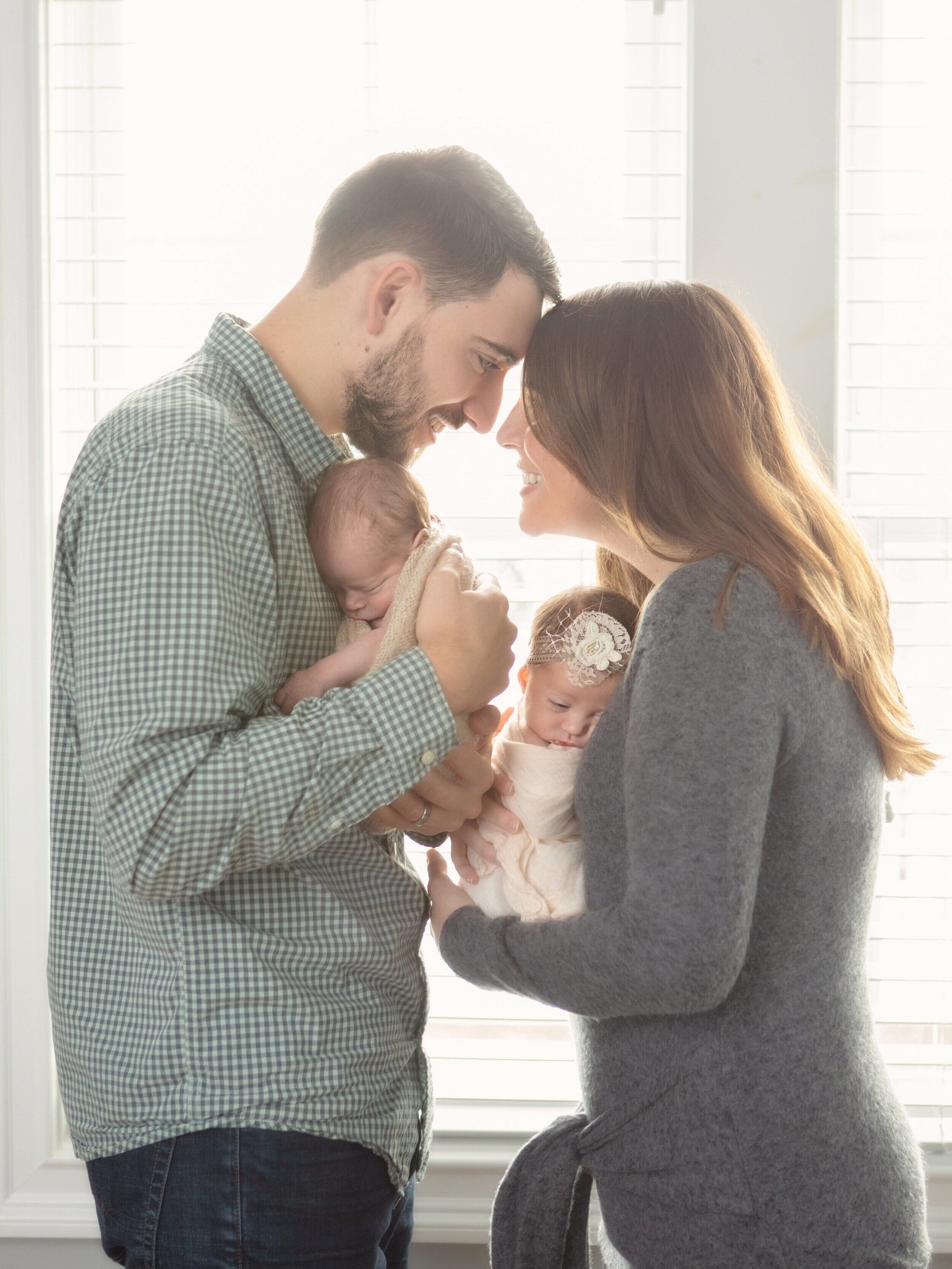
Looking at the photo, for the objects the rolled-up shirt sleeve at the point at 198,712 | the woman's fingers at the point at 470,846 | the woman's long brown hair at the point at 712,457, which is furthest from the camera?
the woman's fingers at the point at 470,846

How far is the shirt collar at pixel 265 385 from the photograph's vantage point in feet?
4.27

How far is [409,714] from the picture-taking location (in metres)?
1.09

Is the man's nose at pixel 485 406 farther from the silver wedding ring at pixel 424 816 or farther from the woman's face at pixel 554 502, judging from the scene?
the silver wedding ring at pixel 424 816

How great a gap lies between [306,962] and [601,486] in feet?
2.17

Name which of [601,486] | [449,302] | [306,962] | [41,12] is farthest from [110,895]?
[41,12]

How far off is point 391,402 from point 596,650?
44 cm

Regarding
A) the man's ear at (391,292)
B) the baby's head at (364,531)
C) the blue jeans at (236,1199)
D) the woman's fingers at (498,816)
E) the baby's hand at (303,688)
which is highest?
the man's ear at (391,292)

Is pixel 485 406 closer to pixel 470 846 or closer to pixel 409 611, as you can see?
pixel 409 611

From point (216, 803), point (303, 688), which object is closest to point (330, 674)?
point (303, 688)

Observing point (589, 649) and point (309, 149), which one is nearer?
point (589, 649)

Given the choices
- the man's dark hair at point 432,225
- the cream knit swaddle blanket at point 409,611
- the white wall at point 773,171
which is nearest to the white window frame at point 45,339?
the white wall at point 773,171

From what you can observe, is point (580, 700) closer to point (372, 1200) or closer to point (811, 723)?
point (811, 723)

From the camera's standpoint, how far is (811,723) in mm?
1094

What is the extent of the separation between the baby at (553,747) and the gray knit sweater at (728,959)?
0.07 meters
